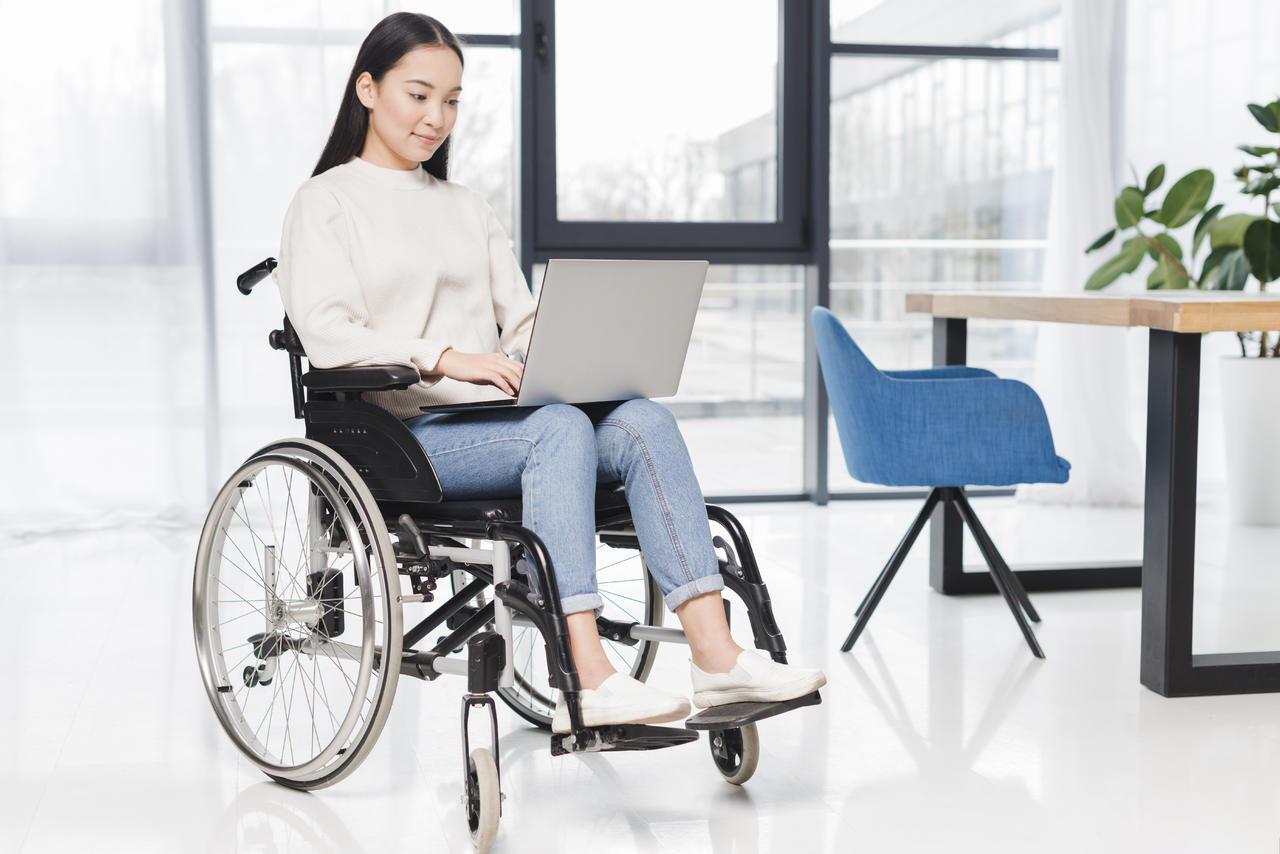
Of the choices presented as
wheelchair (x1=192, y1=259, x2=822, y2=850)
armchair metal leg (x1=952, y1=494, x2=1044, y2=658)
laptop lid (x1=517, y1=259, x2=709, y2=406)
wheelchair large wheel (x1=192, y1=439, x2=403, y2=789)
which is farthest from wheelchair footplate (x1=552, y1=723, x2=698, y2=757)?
armchair metal leg (x1=952, y1=494, x2=1044, y2=658)

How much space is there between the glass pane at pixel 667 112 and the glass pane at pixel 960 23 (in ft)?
1.10

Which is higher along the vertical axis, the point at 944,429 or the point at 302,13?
the point at 302,13

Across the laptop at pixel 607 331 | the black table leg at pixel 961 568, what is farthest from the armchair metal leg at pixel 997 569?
the laptop at pixel 607 331

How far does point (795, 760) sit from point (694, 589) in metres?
0.45

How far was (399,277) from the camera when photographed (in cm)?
207

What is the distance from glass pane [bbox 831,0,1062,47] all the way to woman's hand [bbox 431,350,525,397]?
2.96 meters

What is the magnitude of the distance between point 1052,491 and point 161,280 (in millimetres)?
2817

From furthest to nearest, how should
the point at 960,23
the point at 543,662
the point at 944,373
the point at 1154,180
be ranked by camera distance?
the point at 960,23
the point at 1154,180
the point at 944,373
the point at 543,662

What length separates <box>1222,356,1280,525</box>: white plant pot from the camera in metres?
Answer: 4.05

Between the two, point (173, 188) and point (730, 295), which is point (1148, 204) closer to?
point (730, 295)

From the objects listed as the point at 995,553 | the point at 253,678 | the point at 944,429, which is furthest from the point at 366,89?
the point at 995,553

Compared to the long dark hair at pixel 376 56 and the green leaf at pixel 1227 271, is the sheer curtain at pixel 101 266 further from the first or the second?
the green leaf at pixel 1227 271

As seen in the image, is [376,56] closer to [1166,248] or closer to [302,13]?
[302,13]

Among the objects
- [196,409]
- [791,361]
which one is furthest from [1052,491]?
[196,409]
